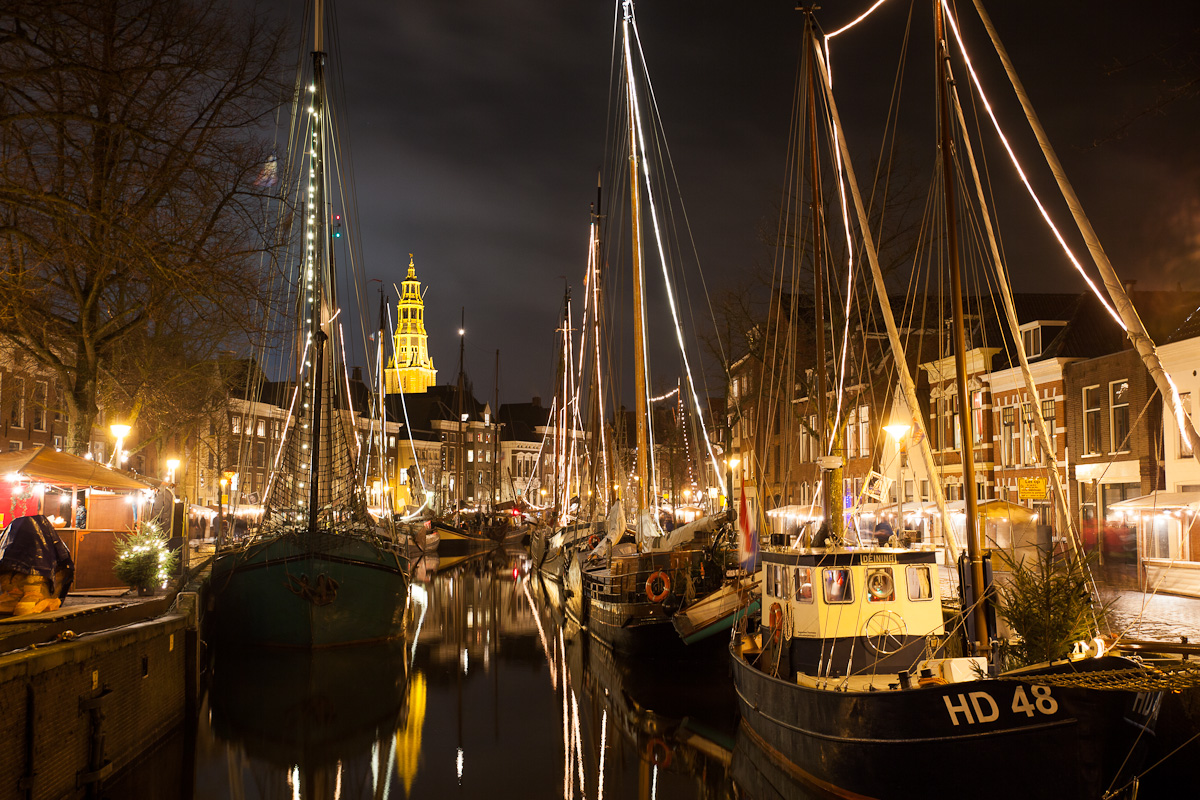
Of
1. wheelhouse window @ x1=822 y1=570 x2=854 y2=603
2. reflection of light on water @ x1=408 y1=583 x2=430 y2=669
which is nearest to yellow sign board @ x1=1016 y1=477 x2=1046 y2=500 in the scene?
wheelhouse window @ x1=822 y1=570 x2=854 y2=603

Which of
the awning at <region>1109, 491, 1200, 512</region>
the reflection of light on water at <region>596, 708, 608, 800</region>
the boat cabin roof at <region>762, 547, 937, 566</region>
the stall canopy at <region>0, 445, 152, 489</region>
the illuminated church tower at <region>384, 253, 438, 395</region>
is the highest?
the illuminated church tower at <region>384, 253, 438, 395</region>

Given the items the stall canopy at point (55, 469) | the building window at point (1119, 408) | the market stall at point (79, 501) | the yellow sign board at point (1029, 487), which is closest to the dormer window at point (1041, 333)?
the building window at point (1119, 408)

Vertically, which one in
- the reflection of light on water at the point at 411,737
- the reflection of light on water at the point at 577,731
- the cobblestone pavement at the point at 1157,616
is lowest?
the reflection of light on water at the point at 577,731

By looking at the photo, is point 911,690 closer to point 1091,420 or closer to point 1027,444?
point 1091,420

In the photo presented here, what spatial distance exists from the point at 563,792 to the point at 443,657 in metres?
11.6

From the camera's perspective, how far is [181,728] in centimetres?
1628

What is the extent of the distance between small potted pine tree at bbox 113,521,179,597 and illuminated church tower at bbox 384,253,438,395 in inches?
4972

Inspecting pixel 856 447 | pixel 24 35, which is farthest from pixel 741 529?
pixel 856 447

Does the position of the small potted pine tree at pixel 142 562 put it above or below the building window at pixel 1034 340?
below

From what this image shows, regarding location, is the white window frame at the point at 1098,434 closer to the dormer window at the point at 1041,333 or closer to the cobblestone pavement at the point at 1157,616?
the dormer window at the point at 1041,333

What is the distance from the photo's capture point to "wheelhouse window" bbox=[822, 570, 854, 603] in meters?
13.8

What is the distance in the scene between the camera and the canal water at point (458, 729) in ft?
46.4

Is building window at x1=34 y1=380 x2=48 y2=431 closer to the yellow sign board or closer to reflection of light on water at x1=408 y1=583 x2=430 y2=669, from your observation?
reflection of light on water at x1=408 y1=583 x2=430 y2=669

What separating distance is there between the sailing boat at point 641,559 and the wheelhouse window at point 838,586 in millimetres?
8337
